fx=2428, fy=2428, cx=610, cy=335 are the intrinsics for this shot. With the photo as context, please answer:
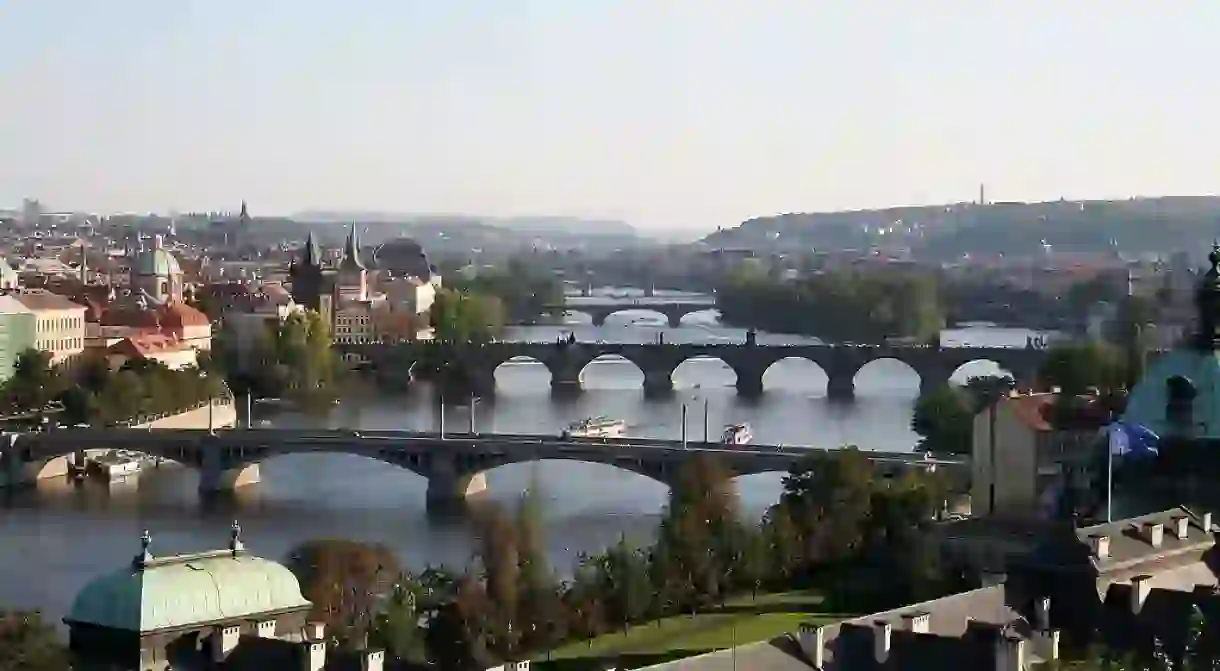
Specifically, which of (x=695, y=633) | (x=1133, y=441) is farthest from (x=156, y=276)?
(x=1133, y=441)

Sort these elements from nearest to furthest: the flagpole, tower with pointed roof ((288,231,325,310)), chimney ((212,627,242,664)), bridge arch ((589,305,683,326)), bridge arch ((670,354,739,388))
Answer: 1. chimney ((212,627,242,664))
2. the flagpole
3. bridge arch ((670,354,739,388))
4. tower with pointed roof ((288,231,325,310))
5. bridge arch ((589,305,683,326))

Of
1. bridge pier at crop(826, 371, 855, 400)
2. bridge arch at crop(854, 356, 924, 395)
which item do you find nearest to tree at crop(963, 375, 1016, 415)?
bridge pier at crop(826, 371, 855, 400)

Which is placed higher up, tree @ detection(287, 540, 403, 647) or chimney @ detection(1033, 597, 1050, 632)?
chimney @ detection(1033, 597, 1050, 632)

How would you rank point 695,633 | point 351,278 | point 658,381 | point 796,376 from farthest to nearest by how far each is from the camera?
point 351,278 → point 796,376 → point 658,381 → point 695,633

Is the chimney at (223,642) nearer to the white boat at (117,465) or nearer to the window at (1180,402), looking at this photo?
the window at (1180,402)

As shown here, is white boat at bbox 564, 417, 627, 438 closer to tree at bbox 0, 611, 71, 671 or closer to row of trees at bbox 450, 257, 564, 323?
tree at bbox 0, 611, 71, 671

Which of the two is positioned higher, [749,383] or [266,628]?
[266,628]

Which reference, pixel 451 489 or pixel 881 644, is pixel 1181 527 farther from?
pixel 451 489
